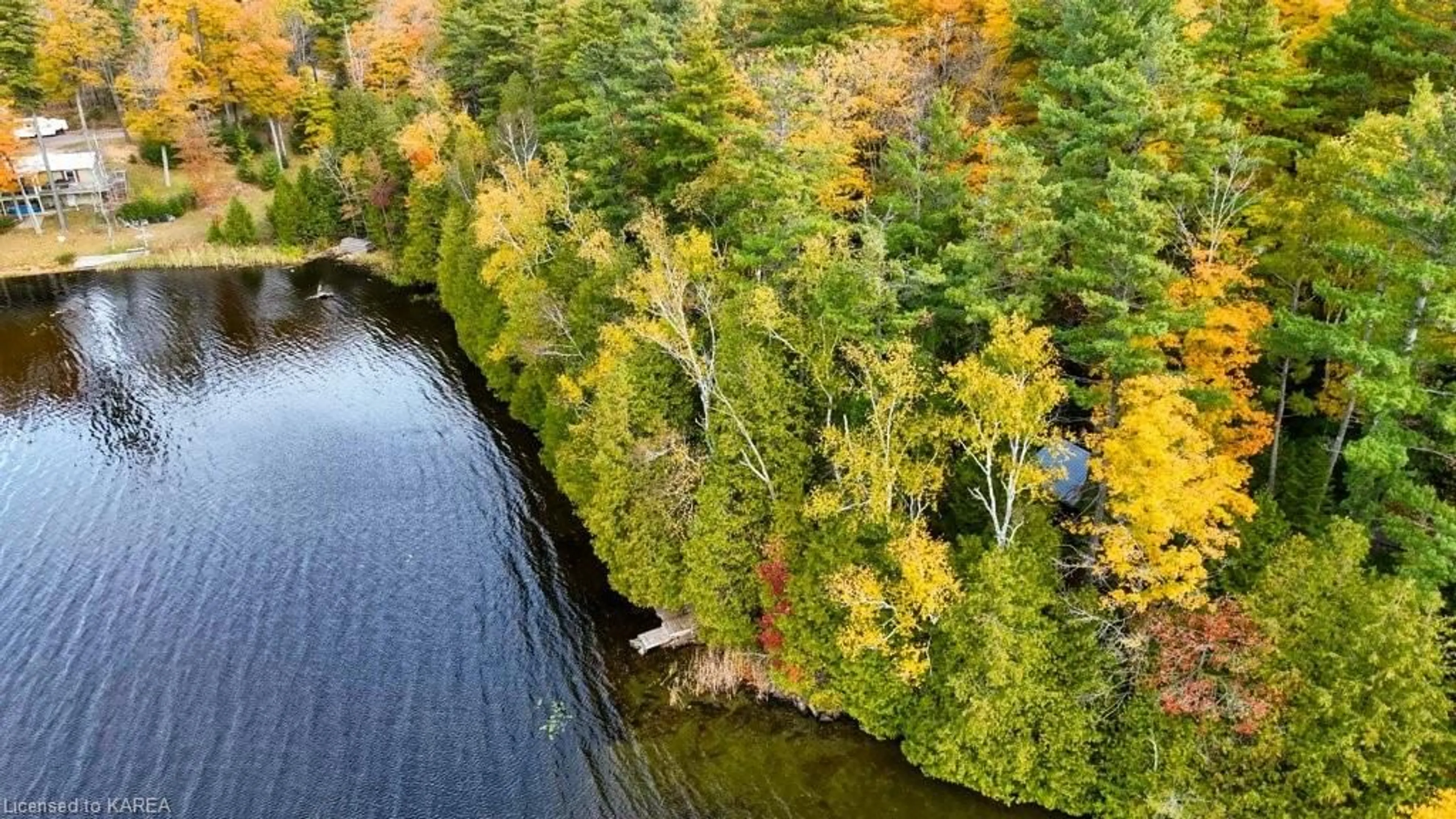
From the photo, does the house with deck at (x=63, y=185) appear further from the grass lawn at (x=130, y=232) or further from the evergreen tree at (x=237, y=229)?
the evergreen tree at (x=237, y=229)

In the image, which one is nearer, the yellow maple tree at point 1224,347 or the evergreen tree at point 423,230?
the yellow maple tree at point 1224,347

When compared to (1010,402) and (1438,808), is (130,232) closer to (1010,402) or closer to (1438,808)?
(1010,402)

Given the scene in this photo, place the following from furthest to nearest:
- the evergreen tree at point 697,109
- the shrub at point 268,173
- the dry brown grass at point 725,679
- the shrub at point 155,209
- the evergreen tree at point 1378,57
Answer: the shrub at point 268,173
the shrub at point 155,209
the evergreen tree at point 697,109
the evergreen tree at point 1378,57
the dry brown grass at point 725,679

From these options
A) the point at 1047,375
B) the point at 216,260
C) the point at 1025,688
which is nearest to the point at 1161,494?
the point at 1047,375

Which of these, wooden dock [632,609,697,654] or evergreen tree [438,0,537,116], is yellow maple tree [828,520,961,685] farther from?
evergreen tree [438,0,537,116]

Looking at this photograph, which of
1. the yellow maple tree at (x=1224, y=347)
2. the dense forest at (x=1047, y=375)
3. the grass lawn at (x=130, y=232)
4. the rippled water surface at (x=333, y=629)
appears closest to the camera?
the dense forest at (x=1047, y=375)

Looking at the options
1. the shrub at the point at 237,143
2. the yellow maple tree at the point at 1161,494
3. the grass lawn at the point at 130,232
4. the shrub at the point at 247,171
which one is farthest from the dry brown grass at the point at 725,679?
the shrub at the point at 237,143

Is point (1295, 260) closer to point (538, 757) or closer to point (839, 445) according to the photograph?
point (839, 445)

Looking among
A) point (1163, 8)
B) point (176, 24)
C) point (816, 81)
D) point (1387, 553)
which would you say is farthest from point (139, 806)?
point (176, 24)
